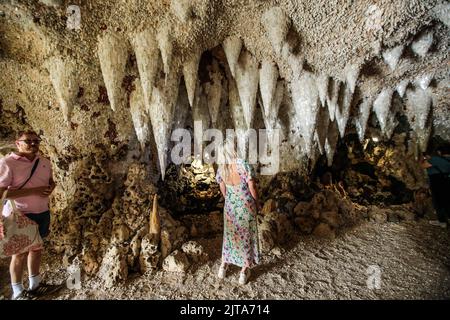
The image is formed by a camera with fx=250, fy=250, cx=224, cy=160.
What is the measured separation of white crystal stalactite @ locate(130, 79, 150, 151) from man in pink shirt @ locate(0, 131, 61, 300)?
124cm

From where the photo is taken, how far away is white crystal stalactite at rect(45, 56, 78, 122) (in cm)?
286

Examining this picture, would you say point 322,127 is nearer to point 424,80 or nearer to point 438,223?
point 424,80

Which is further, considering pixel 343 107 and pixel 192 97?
pixel 343 107

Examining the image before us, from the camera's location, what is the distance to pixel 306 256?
3863mm

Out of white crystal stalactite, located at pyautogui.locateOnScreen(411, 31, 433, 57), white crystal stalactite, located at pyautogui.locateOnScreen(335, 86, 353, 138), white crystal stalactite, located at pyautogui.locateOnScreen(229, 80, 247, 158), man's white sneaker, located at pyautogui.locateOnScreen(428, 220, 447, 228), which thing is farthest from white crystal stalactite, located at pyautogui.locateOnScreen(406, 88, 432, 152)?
white crystal stalactite, located at pyautogui.locateOnScreen(229, 80, 247, 158)

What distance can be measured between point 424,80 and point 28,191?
5.79 metres

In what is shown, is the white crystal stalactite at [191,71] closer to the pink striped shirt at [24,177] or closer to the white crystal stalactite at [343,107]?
the pink striped shirt at [24,177]

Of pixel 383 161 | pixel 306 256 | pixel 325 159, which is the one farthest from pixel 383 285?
pixel 383 161

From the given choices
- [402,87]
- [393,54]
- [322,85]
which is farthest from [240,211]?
[402,87]

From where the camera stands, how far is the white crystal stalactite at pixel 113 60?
9.00ft

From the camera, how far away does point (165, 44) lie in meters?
2.75

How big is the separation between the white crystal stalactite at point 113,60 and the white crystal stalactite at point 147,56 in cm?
16
